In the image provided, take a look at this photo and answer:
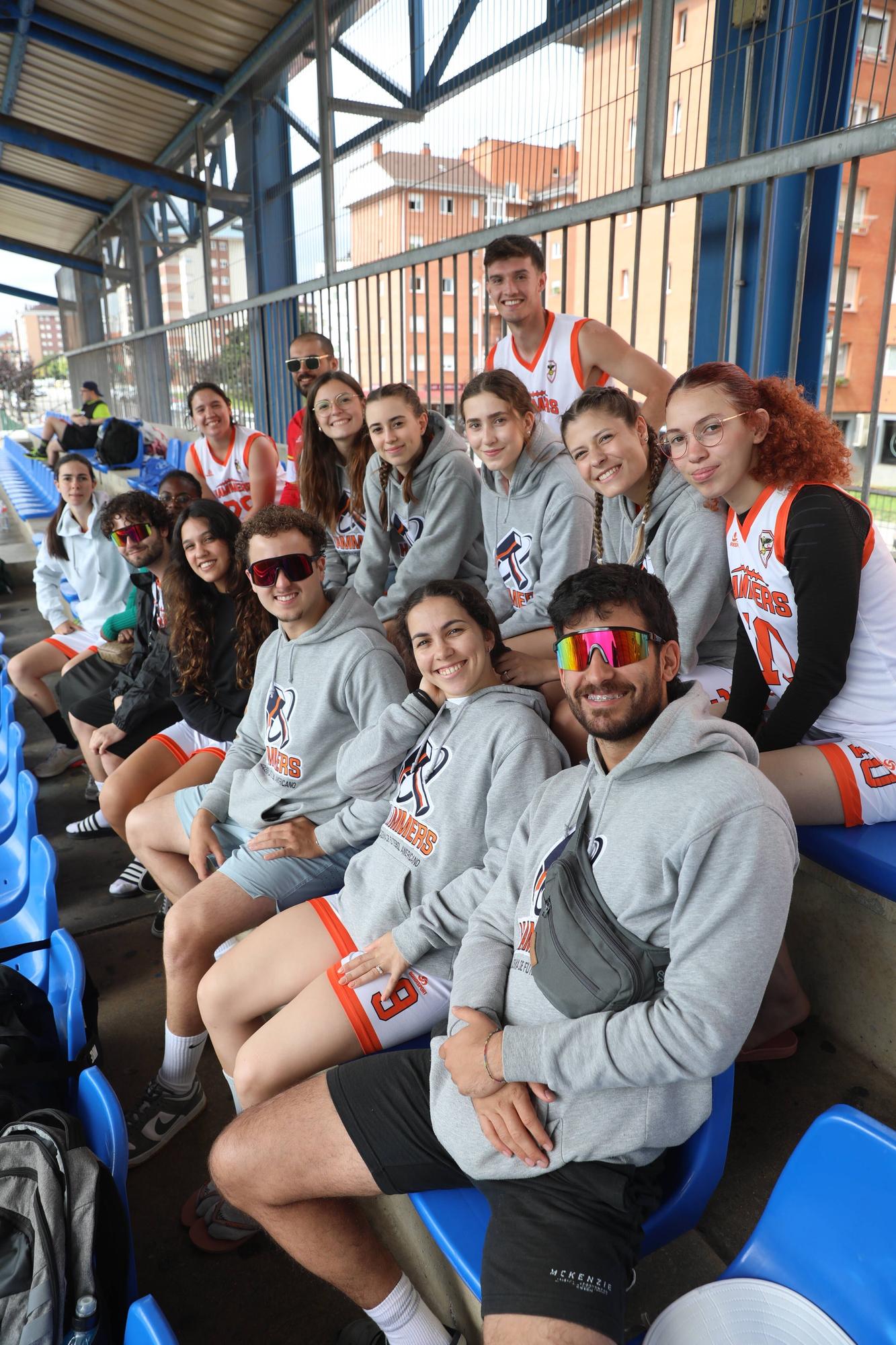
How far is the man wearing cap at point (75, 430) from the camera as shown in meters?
12.9

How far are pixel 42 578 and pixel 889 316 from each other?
502 centimetres

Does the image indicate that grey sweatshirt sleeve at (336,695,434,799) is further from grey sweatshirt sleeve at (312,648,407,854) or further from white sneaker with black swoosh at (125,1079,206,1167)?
white sneaker with black swoosh at (125,1079,206,1167)

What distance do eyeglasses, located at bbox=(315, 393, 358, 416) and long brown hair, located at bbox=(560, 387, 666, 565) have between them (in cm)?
148

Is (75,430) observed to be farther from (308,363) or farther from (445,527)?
(445,527)

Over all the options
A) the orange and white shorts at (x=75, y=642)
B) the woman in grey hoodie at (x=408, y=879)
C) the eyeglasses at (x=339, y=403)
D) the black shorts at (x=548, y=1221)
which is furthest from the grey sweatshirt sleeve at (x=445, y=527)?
the orange and white shorts at (x=75, y=642)

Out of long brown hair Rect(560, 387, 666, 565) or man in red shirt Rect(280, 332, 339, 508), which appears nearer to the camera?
long brown hair Rect(560, 387, 666, 565)

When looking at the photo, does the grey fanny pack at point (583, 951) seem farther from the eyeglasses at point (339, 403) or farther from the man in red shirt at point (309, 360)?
the man in red shirt at point (309, 360)

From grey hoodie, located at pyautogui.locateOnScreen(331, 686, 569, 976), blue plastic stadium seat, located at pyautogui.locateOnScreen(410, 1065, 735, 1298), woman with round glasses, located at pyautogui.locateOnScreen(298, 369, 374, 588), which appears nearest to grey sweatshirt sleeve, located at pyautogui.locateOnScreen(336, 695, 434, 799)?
grey hoodie, located at pyautogui.locateOnScreen(331, 686, 569, 976)

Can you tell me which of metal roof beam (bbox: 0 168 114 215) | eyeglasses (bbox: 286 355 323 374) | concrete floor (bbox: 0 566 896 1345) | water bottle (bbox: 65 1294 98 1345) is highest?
metal roof beam (bbox: 0 168 114 215)

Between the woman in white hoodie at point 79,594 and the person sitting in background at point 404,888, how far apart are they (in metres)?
3.33

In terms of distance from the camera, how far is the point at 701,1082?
131cm

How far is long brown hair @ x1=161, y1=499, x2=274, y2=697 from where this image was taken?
3084 mm

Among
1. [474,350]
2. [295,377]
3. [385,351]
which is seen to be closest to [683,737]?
[295,377]

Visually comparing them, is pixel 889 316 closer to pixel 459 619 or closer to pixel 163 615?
pixel 459 619
